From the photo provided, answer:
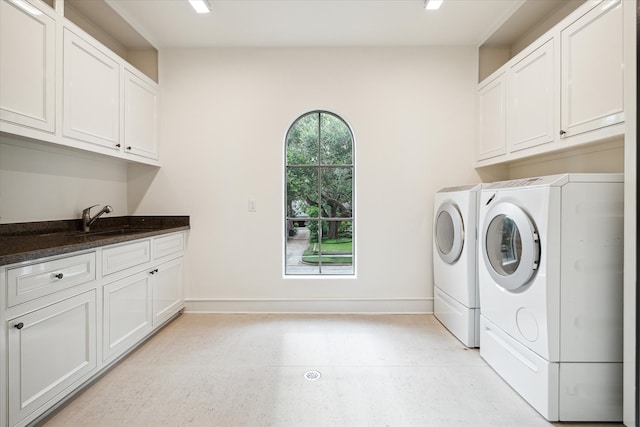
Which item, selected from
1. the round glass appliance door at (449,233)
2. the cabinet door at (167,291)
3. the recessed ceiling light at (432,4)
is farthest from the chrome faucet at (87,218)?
the recessed ceiling light at (432,4)

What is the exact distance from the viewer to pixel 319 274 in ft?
9.87

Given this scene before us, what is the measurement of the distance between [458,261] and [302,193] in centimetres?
159

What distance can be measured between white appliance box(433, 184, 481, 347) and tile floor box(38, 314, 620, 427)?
158mm

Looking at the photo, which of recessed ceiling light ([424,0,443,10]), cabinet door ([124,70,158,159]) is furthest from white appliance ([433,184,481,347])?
cabinet door ([124,70,158,159])

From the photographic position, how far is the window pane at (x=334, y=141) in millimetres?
3000

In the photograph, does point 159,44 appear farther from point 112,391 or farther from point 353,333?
point 353,333

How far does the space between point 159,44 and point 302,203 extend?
6.62 feet

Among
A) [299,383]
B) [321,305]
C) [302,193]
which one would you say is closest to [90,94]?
[302,193]

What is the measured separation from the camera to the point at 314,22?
2.47 metres

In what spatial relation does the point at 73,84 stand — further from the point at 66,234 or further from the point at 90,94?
the point at 66,234

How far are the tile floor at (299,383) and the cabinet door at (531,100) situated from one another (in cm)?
160

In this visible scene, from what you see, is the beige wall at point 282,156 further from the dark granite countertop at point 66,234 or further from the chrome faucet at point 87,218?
the chrome faucet at point 87,218

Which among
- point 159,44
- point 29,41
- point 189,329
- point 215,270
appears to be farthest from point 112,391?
point 159,44

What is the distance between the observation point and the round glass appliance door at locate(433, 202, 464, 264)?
2311mm
